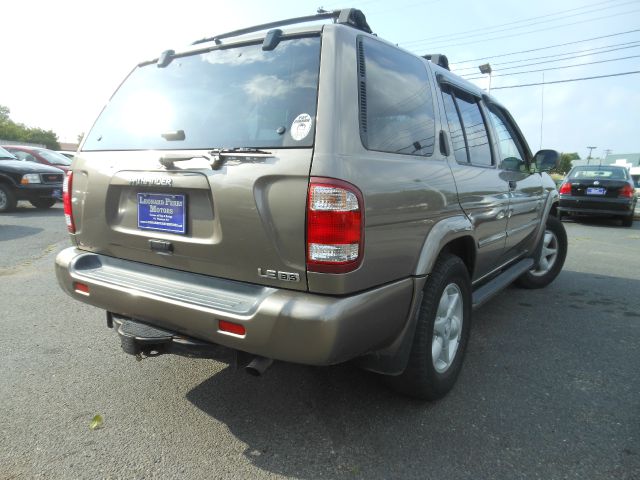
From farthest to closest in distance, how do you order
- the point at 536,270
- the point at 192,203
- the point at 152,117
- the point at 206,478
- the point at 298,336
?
the point at 536,270
the point at 152,117
the point at 192,203
the point at 206,478
the point at 298,336

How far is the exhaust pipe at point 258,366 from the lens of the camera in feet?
6.64

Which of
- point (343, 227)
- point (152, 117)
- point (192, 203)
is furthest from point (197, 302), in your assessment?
point (152, 117)

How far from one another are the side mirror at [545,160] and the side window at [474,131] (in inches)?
46.2

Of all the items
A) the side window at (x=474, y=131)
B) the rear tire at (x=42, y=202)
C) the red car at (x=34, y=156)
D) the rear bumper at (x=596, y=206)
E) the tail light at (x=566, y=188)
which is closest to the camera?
the side window at (x=474, y=131)

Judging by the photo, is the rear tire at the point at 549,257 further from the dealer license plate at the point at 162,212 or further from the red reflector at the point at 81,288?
the red reflector at the point at 81,288

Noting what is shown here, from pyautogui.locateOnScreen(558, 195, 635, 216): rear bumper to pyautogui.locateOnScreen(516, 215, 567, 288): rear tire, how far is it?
7.14 m

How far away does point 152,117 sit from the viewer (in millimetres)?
2473

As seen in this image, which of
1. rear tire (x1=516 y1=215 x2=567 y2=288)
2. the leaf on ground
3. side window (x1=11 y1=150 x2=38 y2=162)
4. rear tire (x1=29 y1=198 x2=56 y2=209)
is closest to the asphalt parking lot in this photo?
the leaf on ground

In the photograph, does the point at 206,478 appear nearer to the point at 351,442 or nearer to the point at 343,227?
the point at 351,442

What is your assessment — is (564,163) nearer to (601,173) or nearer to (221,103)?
(601,173)

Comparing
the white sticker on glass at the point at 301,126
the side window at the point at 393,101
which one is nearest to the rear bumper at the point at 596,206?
the side window at the point at 393,101

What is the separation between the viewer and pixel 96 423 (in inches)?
92.4

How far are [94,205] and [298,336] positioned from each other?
1.41m

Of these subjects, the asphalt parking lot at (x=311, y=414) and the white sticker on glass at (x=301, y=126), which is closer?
the white sticker on glass at (x=301, y=126)
